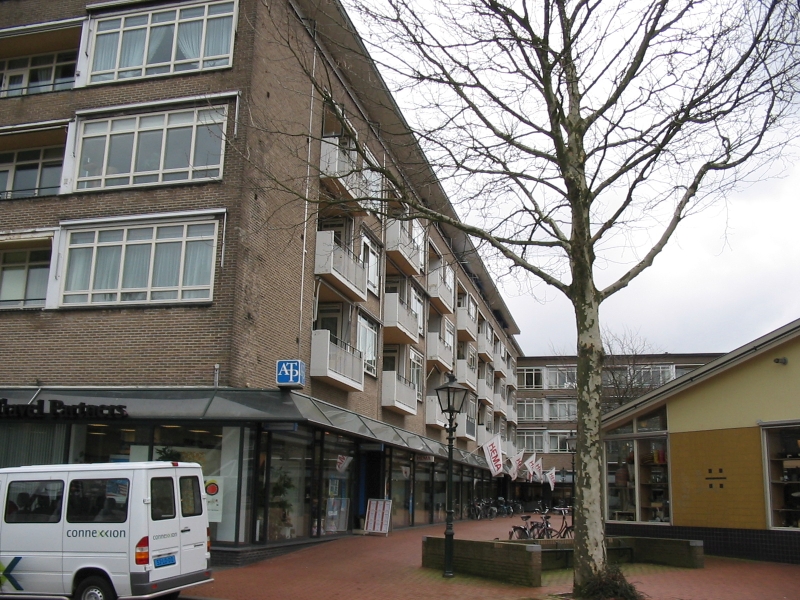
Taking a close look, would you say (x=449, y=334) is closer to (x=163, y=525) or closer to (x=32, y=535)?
(x=163, y=525)

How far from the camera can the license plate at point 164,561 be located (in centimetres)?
1088

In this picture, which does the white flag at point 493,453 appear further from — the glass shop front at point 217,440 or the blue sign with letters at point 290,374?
the blue sign with letters at point 290,374

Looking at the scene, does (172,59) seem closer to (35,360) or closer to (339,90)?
(339,90)

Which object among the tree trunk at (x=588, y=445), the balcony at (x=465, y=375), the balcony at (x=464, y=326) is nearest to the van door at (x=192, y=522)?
the tree trunk at (x=588, y=445)

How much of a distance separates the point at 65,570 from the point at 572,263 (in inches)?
344

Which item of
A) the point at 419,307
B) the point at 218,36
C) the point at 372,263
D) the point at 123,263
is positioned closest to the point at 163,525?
the point at 123,263

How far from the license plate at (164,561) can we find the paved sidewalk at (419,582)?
60.6 inches

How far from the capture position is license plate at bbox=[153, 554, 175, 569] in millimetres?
10875

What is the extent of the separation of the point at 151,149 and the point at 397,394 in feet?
40.5

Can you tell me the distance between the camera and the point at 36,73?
2177cm

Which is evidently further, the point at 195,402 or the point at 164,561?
the point at 195,402

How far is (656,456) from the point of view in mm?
19594

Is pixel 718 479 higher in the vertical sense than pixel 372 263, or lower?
lower

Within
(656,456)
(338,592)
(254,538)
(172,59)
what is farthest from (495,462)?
(172,59)
